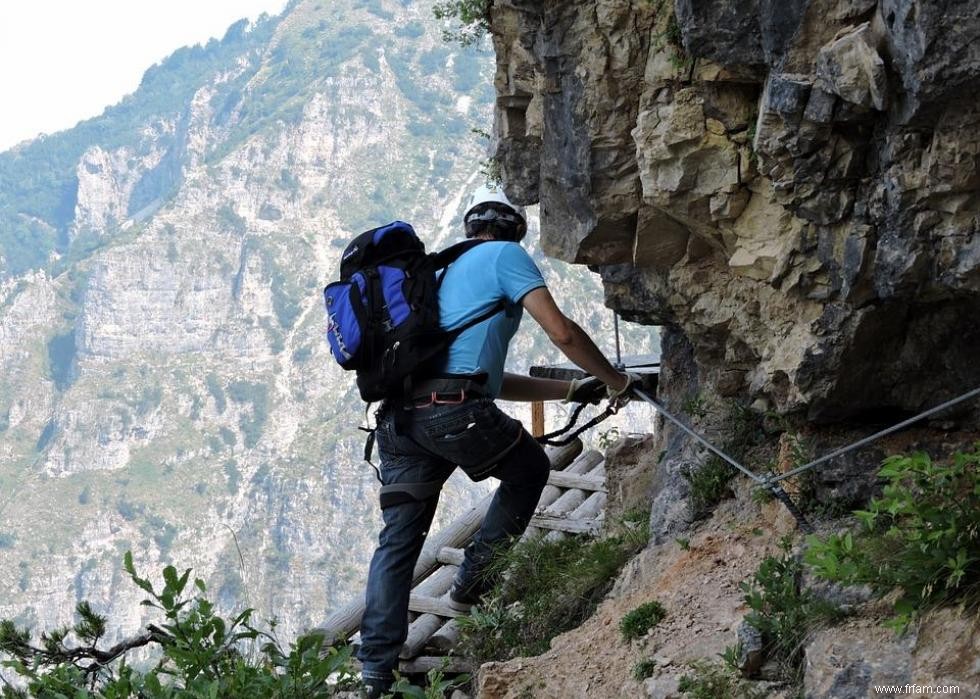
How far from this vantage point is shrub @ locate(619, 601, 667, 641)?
554 cm

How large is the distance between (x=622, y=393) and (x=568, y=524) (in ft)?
7.52

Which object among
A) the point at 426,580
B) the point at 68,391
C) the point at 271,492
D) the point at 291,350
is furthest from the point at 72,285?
the point at 426,580

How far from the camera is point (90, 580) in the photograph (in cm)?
15350

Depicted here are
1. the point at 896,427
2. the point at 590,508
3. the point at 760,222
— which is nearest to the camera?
the point at 896,427

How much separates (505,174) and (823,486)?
3.09m

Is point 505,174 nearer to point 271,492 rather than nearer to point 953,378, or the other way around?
point 953,378

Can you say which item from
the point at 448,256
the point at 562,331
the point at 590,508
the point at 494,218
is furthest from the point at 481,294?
the point at 590,508

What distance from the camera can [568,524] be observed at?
832 centimetres

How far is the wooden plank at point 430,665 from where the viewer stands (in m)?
6.75

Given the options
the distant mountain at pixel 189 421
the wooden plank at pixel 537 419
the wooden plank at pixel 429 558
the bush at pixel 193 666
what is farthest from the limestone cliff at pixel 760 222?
the distant mountain at pixel 189 421

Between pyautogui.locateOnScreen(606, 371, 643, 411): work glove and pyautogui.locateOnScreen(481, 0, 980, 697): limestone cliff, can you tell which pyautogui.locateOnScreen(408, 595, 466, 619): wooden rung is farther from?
pyautogui.locateOnScreen(606, 371, 643, 411): work glove

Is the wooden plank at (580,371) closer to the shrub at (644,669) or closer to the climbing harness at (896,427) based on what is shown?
the climbing harness at (896,427)

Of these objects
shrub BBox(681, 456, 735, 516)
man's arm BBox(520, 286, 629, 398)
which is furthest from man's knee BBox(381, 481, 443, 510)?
shrub BBox(681, 456, 735, 516)

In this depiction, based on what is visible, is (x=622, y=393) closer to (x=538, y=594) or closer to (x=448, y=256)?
(x=448, y=256)
